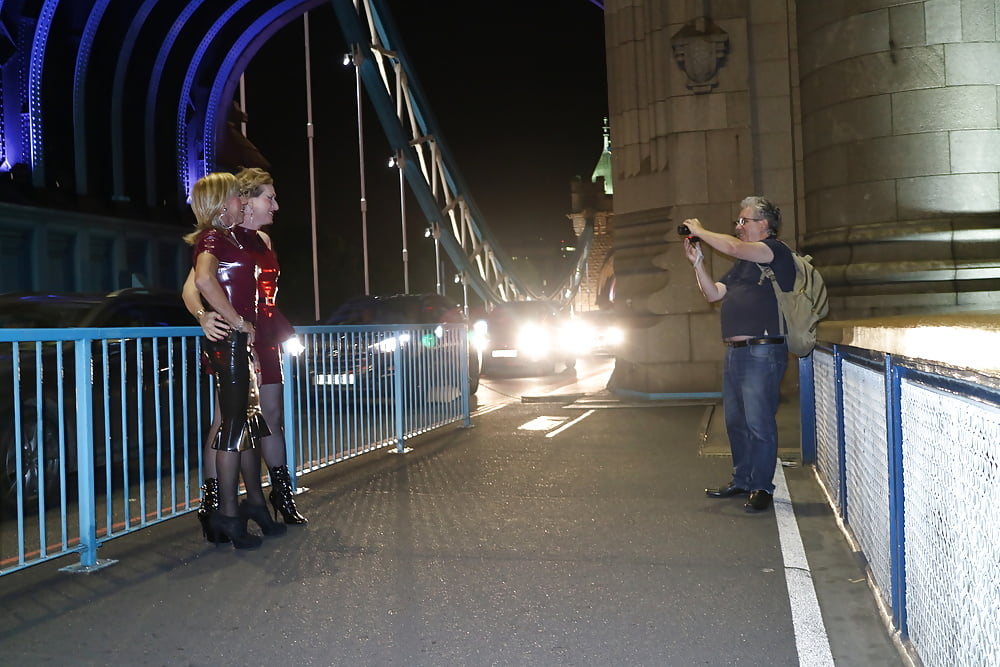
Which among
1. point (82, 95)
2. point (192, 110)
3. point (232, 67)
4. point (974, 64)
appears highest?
point (232, 67)

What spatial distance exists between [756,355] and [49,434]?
4396 millimetres

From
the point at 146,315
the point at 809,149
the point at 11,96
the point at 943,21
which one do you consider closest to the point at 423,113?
the point at 11,96

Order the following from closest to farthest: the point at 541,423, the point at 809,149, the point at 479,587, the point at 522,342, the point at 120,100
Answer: the point at 479,587
the point at 541,423
the point at 809,149
the point at 522,342
the point at 120,100

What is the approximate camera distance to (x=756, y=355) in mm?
5648

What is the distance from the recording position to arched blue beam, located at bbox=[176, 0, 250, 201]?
35.6 metres

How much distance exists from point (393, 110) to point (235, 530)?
1310 inches

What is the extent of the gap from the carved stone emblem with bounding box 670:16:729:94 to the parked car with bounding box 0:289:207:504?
7.89 meters

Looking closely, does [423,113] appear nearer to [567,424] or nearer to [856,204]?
[856,204]

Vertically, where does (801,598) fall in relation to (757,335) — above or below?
below

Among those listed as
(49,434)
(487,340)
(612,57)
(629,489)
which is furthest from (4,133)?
(629,489)

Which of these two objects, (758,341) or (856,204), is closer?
(758,341)

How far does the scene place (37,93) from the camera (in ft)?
85.4

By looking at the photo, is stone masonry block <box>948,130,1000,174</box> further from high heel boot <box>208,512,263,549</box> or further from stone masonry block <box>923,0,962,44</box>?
high heel boot <box>208,512,263,549</box>

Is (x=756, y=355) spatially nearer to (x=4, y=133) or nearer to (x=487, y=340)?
(x=487, y=340)
